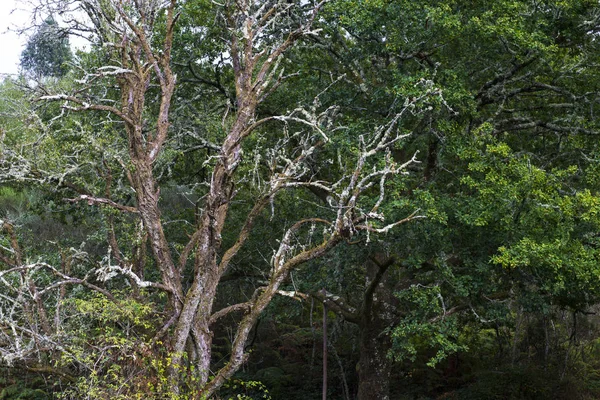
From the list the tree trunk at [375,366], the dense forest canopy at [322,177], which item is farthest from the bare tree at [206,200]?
the tree trunk at [375,366]

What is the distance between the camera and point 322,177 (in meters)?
14.3

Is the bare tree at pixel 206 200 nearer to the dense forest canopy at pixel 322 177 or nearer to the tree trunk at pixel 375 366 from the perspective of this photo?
the dense forest canopy at pixel 322 177

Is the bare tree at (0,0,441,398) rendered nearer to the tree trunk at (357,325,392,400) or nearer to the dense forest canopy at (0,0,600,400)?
the dense forest canopy at (0,0,600,400)

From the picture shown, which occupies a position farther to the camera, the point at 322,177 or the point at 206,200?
the point at 322,177

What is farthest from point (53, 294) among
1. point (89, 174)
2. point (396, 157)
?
point (396, 157)

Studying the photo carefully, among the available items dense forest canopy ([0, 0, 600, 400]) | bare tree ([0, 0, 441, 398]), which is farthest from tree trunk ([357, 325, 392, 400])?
bare tree ([0, 0, 441, 398])

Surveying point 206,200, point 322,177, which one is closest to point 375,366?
point 322,177

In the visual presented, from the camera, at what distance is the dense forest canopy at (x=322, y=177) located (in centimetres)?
977

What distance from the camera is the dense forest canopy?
9773 mm

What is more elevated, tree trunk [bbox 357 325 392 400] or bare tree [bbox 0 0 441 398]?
bare tree [bbox 0 0 441 398]

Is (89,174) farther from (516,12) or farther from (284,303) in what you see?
(516,12)

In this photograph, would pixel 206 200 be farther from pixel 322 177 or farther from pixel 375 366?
pixel 375 366

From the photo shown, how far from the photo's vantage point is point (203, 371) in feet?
33.2

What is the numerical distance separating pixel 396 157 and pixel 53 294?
7067 mm
